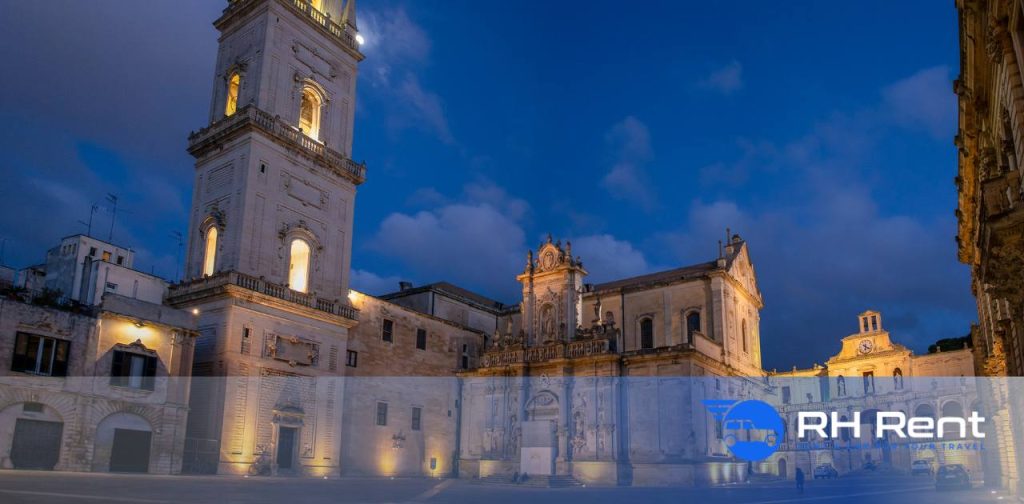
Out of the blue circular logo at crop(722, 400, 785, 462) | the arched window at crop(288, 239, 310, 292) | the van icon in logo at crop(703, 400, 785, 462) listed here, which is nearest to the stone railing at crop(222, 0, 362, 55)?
the arched window at crop(288, 239, 310, 292)

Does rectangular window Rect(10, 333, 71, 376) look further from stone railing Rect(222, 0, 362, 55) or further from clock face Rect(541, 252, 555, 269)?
clock face Rect(541, 252, 555, 269)

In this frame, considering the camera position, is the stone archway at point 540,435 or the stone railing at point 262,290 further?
the stone archway at point 540,435

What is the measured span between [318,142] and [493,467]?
1978cm

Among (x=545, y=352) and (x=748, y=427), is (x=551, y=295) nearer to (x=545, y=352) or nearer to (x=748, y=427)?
(x=545, y=352)

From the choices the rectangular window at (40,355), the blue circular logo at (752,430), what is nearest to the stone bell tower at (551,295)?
the blue circular logo at (752,430)

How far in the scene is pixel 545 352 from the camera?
4056 cm

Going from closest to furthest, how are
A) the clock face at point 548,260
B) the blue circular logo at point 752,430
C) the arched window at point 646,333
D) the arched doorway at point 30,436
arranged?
the arched doorway at point 30,436
the blue circular logo at point 752,430
the clock face at point 548,260
the arched window at point 646,333

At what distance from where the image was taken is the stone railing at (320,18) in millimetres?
38384

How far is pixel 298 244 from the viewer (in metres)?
37.2

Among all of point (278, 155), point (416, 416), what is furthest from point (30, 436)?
point (416, 416)

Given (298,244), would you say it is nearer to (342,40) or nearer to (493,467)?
(342,40)

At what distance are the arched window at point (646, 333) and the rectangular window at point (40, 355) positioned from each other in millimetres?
30787

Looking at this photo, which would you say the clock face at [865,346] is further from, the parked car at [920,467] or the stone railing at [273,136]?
the stone railing at [273,136]

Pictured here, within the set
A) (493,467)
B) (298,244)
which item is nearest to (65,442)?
(298,244)
